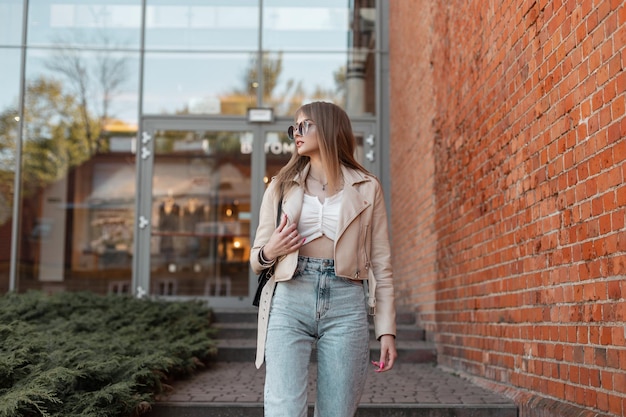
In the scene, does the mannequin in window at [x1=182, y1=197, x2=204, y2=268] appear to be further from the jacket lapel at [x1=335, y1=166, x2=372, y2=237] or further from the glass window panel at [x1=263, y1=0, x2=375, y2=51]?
the jacket lapel at [x1=335, y1=166, x2=372, y2=237]

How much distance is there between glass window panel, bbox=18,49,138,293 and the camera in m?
11.0

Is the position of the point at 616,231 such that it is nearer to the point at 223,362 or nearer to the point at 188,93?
the point at 223,362

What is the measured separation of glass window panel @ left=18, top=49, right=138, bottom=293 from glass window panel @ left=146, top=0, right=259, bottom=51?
1.62 feet

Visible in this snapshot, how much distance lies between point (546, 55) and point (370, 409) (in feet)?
7.64

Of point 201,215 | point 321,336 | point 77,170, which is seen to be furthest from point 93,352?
point 77,170

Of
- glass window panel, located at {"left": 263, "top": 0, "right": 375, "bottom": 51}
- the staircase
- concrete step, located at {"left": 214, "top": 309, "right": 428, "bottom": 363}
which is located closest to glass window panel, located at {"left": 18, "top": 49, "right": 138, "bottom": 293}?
glass window panel, located at {"left": 263, "top": 0, "right": 375, "bottom": 51}

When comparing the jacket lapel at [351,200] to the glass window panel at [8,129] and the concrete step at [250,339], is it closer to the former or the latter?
the concrete step at [250,339]

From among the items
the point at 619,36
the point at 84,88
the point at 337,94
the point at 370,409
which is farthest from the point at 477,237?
the point at 84,88

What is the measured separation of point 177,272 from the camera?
10.6 metres

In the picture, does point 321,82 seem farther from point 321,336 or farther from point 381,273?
point 321,336

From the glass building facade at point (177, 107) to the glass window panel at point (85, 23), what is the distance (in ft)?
0.06

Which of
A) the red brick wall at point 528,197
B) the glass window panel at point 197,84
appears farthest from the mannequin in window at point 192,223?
the red brick wall at point 528,197

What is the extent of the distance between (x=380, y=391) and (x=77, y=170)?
7455mm

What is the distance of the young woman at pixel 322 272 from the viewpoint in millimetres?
2828
